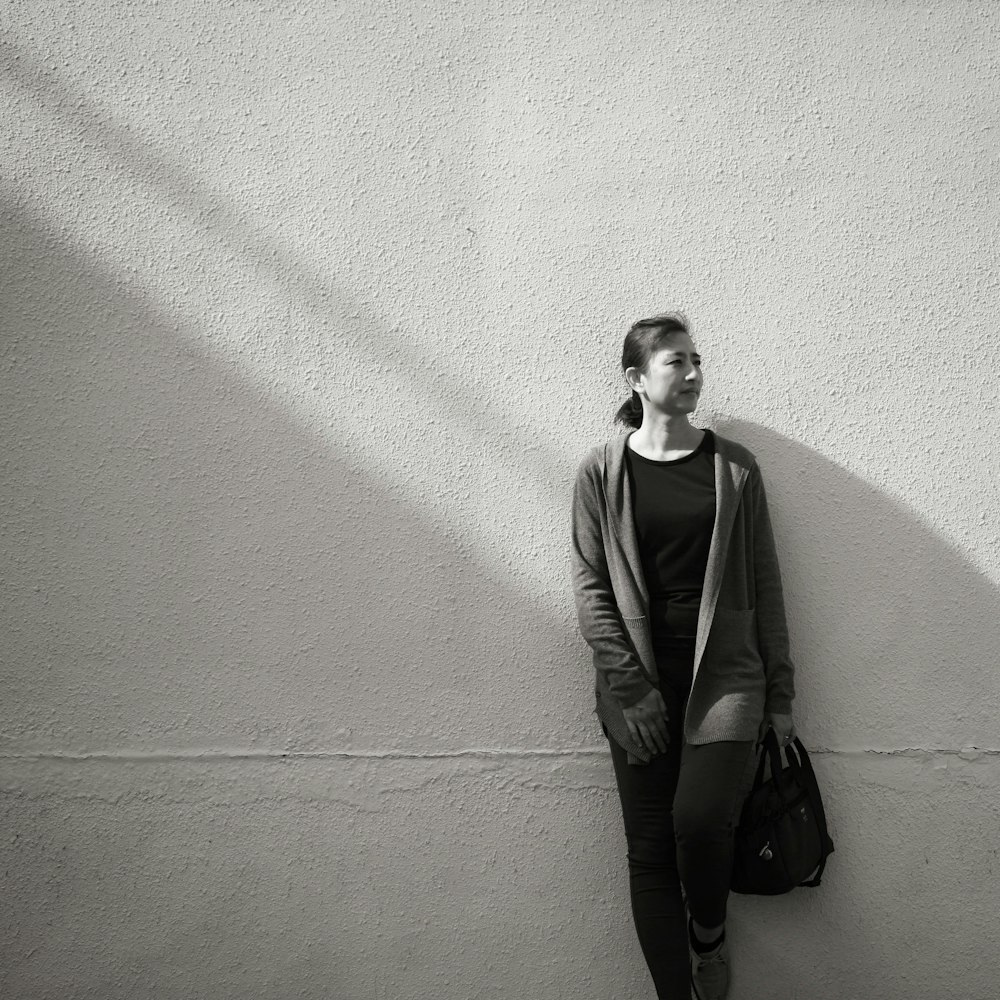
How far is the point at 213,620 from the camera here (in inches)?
116

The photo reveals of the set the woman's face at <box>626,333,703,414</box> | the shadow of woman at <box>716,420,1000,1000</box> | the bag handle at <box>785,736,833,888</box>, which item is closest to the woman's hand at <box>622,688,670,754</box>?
the bag handle at <box>785,736,833,888</box>

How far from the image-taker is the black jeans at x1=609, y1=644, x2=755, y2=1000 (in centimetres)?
253

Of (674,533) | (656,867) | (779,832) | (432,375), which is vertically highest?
(432,375)

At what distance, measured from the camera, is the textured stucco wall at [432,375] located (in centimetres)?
292

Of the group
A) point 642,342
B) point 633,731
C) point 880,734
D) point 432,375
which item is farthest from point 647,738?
point 432,375

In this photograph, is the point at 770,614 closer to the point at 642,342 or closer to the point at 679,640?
the point at 679,640

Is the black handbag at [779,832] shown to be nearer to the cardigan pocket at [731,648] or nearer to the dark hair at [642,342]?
the cardigan pocket at [731,648]

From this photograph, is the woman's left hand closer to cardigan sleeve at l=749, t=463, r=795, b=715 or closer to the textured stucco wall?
cardigan sleeve at l=749, t=463, r=795, b=715

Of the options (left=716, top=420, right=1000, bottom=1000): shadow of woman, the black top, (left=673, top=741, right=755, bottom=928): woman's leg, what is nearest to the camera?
(left=673, top=741, right=755, bottom=928): woman's leg

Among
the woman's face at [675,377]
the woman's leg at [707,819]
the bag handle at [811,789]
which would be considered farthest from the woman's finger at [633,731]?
the woman's face at [675,377]

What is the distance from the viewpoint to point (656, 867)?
2643 millimetres

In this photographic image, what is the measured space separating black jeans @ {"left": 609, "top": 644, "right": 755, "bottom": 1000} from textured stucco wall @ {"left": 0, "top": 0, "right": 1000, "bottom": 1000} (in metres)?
0.26

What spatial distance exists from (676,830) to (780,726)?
17.8 inches

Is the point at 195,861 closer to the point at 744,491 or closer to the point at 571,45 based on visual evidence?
the point at 744,491
